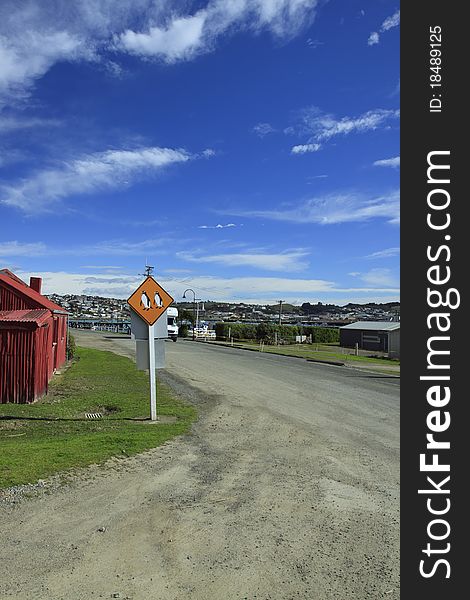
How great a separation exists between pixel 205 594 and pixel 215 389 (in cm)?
1274

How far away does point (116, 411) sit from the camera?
1244 cm

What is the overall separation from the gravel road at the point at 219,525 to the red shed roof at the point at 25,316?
6116mm

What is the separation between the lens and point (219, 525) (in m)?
5.28

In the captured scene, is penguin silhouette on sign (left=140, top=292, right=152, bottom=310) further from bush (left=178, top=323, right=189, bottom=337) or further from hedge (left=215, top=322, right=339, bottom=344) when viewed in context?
bush (left=178, top=323, right=189, bottom=337)

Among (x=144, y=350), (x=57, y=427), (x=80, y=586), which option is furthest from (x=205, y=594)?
(x=144, y=350)

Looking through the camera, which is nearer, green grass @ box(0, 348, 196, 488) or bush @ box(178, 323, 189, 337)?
green grass @ box(0, 348, 196, 488)

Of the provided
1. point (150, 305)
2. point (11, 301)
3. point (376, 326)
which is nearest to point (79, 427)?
point (150, 305)

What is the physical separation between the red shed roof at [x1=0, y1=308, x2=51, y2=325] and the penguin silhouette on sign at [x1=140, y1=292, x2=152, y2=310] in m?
3.72

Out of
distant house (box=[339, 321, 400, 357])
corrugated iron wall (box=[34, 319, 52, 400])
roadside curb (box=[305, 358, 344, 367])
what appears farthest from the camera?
distant house (box=[339, 321, 400, 357])

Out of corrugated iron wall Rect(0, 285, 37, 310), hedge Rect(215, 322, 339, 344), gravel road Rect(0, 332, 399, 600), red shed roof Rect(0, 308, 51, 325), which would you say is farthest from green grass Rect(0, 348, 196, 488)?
hedge Rect(215, 322, 339, 344)

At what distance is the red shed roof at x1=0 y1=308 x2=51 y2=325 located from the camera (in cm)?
1350

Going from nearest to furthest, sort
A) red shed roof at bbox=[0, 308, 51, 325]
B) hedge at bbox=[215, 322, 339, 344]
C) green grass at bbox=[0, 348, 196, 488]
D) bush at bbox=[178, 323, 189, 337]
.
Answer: green grass at bbox=[0, 348, 196, 488], red shed roof at bbox=[0, 308, 51, 325], hedge at bbox=[215, 322, 339, 344], bush at bbox=[178, 323, 189, 337]

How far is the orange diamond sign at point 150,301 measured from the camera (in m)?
11.3

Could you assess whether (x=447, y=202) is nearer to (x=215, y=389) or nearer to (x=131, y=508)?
(x=131, y=508)
